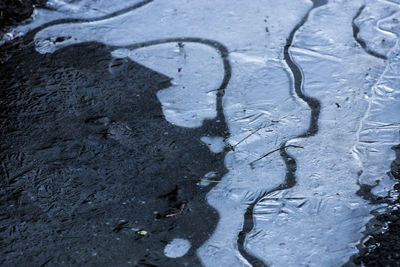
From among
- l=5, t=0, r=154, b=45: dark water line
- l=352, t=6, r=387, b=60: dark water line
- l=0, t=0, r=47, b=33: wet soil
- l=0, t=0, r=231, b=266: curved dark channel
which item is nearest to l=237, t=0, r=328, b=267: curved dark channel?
l=0, t=0, r=231, b=266: curved dark channel

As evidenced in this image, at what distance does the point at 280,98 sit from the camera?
2391 mm

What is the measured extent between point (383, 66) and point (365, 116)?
456 mm

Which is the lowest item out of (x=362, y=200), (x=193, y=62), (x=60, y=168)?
(x=362, y=200)

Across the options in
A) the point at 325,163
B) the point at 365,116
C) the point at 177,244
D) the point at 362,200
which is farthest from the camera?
the point at 365,116

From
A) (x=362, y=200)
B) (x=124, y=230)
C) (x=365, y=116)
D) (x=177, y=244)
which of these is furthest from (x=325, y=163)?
(x=124, y=230)

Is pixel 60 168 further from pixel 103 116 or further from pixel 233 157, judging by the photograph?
pixel 233 157

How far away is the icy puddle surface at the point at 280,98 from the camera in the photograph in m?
1.81

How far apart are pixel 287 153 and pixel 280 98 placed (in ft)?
1.30

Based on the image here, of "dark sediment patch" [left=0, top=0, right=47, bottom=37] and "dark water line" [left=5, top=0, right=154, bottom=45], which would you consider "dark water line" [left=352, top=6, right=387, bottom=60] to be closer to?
"dark water line" [left=5, top=0, right=154, bottom=45]

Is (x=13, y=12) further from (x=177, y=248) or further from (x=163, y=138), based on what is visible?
(x=177, y=248)

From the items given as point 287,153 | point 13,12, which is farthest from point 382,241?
point 13,12

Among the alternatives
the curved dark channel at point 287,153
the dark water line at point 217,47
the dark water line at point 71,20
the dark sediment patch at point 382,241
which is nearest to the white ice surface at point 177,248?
the curved dark channel at point 287,153

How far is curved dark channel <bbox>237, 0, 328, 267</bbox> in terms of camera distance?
1.76m

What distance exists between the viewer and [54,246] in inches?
69.8
